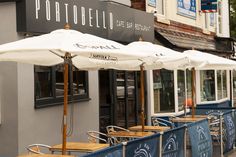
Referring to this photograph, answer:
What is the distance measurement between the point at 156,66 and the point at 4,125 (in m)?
3.46

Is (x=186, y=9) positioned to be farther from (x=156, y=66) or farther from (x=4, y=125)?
(x=4, y=125)

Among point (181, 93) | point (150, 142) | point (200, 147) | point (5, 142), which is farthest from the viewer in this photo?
point (181, 93)

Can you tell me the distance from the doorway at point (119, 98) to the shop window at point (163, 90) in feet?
4.10

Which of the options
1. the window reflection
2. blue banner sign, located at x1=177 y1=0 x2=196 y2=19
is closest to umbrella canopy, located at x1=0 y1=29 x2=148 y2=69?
the window reflection

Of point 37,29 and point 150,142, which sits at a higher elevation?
point 37,29

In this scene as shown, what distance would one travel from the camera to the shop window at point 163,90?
14.4m

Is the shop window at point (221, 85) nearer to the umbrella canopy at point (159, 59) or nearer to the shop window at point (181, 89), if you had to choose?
the shop window at point (181, 89)

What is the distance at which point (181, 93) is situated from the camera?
635 inches

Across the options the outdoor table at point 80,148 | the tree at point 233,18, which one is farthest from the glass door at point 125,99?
the tree at point 233,18

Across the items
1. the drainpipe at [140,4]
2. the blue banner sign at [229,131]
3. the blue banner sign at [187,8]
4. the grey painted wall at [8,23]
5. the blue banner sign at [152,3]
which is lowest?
the blue banner sign at [229,131]

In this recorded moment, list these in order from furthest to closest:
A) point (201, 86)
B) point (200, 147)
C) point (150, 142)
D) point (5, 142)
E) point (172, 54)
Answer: point (201, 86), point (172, 54), point (200, 147), point (5, 142), point (150, 142)

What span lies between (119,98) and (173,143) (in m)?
5.06

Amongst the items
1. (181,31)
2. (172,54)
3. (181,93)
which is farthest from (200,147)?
(181,31)

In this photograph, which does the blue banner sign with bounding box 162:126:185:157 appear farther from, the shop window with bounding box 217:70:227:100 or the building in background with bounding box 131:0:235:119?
the shop window with bounding box 217:70:227:100
